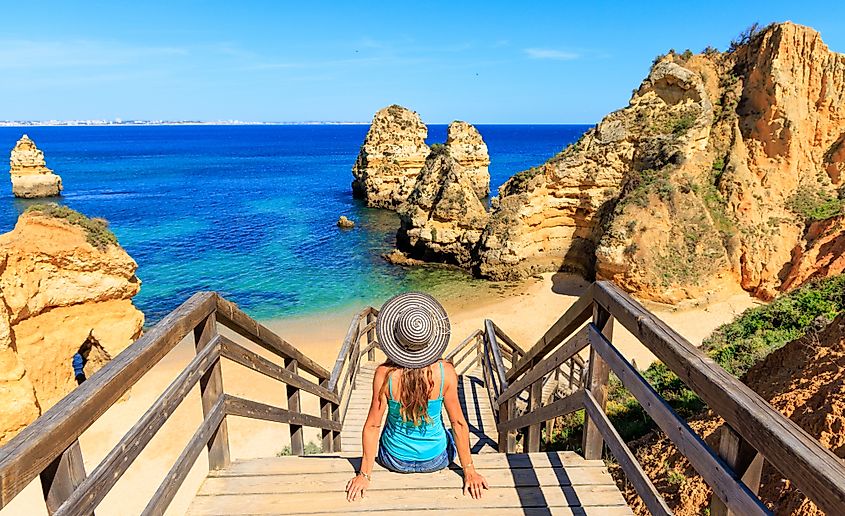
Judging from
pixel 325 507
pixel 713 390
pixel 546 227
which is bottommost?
pixel 546 227

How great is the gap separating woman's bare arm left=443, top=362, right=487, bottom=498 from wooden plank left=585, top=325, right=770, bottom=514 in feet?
3.15

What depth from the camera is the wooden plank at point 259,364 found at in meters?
3.34

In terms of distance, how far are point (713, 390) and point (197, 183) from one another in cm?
7289

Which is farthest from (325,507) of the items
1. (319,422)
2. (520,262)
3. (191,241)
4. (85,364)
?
(191,241)

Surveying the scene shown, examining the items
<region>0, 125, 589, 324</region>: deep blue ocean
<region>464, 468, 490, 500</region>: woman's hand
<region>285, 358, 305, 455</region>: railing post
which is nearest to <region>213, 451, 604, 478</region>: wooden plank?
<region>464, 468, 490, 500</region>: woman's hand

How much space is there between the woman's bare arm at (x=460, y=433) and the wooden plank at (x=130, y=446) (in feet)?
4.70

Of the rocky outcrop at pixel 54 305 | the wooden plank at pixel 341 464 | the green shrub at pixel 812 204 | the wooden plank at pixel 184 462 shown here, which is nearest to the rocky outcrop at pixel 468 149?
the green shrub at pixel 812 204

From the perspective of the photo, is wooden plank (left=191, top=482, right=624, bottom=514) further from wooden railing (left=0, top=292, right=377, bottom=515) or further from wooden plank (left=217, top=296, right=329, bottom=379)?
wooden plank (left=217, top=296, right=329, bottom=379)

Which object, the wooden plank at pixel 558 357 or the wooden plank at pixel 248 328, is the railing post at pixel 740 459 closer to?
the wooden plank at pixel 558 357

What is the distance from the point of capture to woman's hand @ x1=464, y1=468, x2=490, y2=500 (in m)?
3.08

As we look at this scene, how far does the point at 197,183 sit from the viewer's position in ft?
220

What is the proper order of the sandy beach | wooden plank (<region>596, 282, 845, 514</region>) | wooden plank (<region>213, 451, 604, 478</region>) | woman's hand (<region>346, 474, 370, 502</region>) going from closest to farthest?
wooden plank (<region>596, 282, 845, 514</region>) → woman's hand (<region>346, 474, 370, 502</region>) → wooden plank (<region>213, 451, 604, 478</region>) → the sandy beach

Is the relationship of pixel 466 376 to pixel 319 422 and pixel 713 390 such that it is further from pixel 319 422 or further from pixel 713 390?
pixel 713 390

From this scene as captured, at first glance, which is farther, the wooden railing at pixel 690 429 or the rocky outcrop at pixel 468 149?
the rocky outcrop at pixel 468 149
